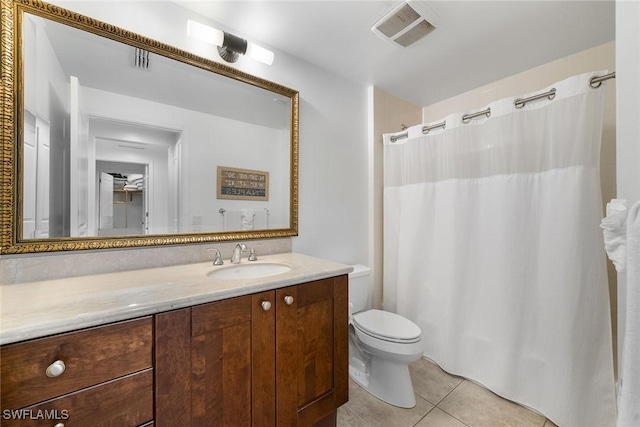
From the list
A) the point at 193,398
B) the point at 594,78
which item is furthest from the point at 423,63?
the point at 193,398

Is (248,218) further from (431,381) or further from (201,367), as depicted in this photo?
(431,381)

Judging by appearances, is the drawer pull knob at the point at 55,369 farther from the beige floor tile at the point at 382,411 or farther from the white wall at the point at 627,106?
the white wall at the point at 627,106

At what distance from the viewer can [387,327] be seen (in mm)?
1574

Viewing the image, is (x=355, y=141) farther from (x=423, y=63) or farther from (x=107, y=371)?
(x=107, y=371)

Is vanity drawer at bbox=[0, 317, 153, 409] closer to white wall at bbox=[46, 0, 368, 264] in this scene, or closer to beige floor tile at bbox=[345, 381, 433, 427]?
white wall at bbox=[46, 0, 368, 264]

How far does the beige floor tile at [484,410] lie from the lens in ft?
4.45

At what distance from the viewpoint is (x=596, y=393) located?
1.24 meters

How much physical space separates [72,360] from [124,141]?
95 cm

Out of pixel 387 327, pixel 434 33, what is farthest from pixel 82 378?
pixel 434 33

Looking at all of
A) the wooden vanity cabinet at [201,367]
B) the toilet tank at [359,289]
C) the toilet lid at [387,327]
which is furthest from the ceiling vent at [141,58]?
the toilet lid at [387,327]

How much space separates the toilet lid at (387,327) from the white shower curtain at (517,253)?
414 mm

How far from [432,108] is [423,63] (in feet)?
2.63

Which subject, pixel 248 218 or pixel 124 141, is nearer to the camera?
pixel 124 141

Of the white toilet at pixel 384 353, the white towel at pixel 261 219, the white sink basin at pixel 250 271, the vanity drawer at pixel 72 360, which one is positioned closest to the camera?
the vanity drawer at pixel 72 360
